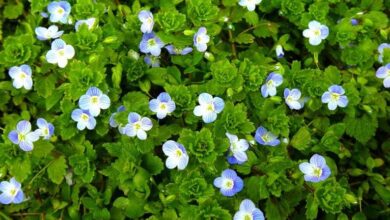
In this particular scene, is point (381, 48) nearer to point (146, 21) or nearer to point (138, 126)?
point (146, 21)

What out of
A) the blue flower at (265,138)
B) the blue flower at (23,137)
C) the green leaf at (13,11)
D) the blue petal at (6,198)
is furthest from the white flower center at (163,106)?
the green leaf at (13,11)

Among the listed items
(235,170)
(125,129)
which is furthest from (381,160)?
(125,129)

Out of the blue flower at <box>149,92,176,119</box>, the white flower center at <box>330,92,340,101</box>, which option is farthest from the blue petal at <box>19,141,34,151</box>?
the white flower center at <box>330,92,340,101</box>

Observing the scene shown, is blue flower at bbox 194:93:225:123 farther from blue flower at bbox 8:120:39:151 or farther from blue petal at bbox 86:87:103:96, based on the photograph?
blue flower at bbox 8:120:39:151

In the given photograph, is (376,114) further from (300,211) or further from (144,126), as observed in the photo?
(144,126)

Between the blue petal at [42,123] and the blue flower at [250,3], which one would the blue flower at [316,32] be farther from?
the blue petal at [42,123]

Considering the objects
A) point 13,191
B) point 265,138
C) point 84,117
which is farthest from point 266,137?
point 13,191

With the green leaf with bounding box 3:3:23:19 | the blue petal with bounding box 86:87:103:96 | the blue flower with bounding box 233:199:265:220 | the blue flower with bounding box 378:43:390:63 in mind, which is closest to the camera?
the blue flower with bounding box 233:199:265:220
